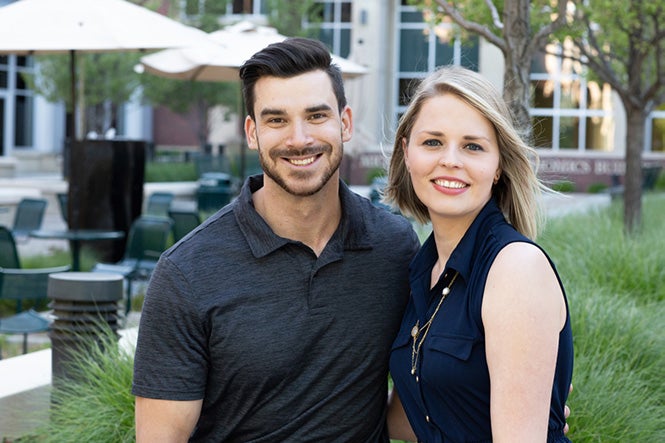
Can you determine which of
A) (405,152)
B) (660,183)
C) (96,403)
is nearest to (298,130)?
(405,152)

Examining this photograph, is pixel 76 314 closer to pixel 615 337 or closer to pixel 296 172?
pixel 296 172

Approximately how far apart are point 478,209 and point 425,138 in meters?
0.25

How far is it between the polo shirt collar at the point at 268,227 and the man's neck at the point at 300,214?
0.04 meters

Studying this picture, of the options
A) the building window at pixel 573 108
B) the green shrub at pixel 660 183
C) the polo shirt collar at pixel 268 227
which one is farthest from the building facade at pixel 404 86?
the polo shirt collar at pixel 268 227

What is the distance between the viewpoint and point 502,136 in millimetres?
2848

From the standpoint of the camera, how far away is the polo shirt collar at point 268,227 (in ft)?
9.84

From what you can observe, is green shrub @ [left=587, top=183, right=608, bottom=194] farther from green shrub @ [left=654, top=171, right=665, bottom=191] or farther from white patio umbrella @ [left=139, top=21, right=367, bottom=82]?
white patio umbrella @ [left=139, top=21, right=367, bottom=82]

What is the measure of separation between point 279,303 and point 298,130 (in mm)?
506

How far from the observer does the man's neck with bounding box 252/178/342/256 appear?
3078mm

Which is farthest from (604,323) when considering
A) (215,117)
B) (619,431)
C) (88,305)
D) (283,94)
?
(215,117)

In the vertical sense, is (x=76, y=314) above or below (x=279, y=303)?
below

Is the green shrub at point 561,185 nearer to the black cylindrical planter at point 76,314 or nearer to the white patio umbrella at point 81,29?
the black cylindrical planter at point 76,314

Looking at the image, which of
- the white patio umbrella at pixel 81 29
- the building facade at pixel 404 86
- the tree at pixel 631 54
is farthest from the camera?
the building facade at pixel 404 86

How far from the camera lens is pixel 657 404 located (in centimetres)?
491
